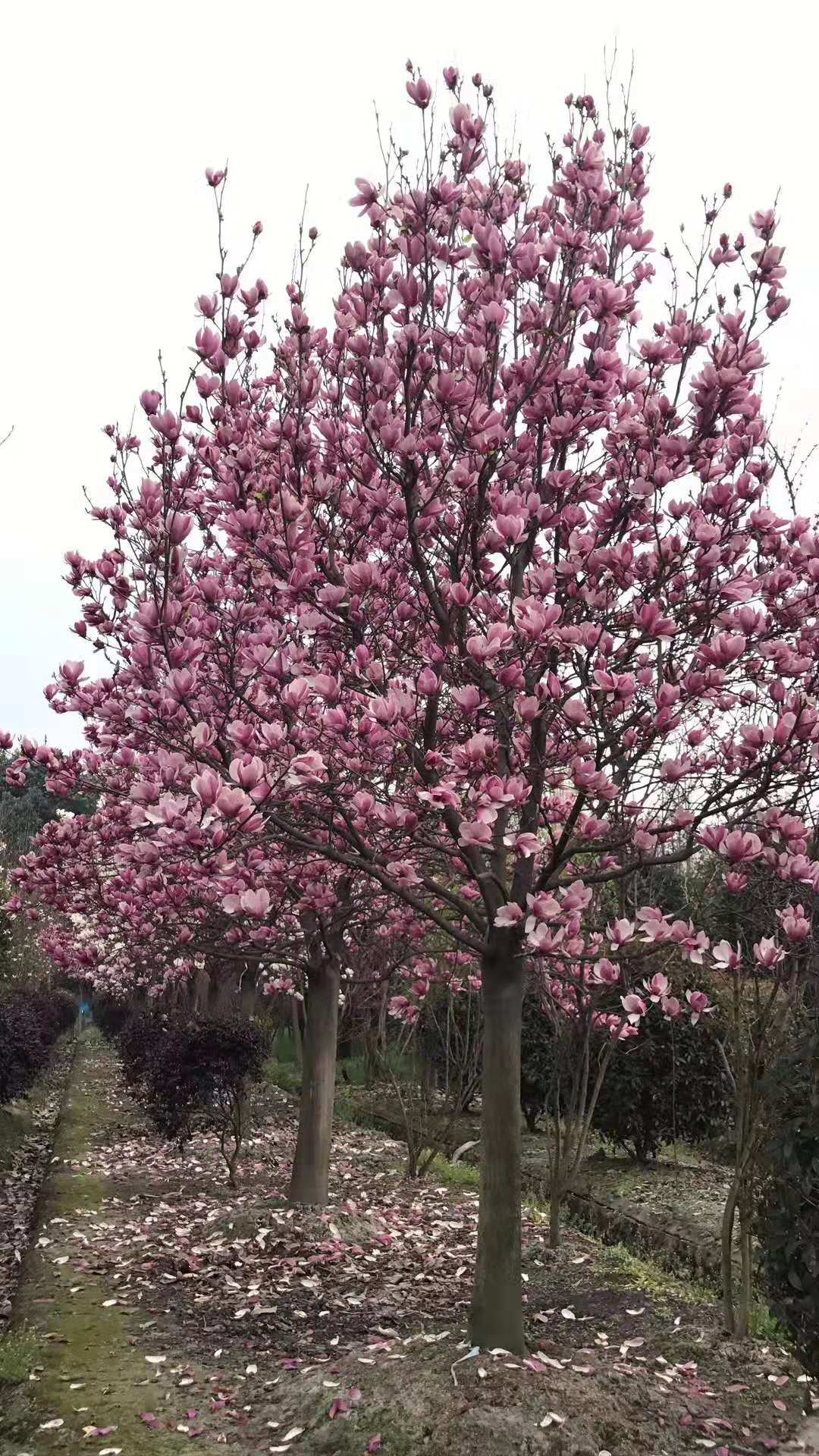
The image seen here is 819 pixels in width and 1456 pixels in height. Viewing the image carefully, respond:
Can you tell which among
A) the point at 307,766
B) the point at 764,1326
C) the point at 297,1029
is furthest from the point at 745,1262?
the point at 297,1029

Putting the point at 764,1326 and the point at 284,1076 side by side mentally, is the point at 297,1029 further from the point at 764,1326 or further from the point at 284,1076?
the point at 764,1326

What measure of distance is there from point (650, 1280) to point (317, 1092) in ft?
9.73

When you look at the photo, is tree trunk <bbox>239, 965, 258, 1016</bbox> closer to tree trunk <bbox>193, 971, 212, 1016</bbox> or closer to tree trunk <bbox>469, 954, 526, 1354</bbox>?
tree trunk <bbox>193, 971, 212, 1016</bbox>

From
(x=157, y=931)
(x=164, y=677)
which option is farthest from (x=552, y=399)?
(x=157, y=931)

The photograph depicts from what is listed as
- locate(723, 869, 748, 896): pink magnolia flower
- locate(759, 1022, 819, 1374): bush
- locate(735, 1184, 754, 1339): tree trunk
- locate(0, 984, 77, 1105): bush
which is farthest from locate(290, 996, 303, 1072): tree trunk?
locate(723, 869, 748, 896): pink magnolia flower

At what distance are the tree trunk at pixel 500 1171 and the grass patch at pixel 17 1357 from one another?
237 cm

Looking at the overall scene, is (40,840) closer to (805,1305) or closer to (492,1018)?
(492,1018)

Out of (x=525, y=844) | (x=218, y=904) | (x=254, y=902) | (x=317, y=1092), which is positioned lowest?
(x=317, y=1092)

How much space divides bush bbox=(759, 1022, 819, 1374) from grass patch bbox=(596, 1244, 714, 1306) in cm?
261

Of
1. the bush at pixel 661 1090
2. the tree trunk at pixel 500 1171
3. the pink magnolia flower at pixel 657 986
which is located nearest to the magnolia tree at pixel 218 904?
the tree trunk at pixel 500 1171

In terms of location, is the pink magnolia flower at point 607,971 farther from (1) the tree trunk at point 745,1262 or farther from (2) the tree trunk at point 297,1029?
(2) the tree trunk at point 297,1029

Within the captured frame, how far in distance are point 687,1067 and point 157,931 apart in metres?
7.07

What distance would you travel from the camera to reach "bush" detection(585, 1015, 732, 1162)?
1227 centimetres

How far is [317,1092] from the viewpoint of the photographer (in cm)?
877
